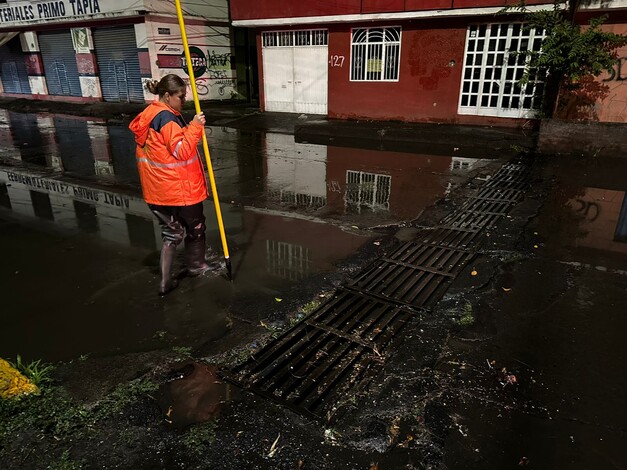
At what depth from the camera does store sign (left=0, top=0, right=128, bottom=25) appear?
1761 cm

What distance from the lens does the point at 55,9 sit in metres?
19.5

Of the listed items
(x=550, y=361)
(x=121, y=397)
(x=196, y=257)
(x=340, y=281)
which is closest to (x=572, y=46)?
(x=340, y=281)

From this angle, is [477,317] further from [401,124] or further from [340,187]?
[401,124]

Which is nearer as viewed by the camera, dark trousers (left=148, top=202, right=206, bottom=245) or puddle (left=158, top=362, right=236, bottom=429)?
puddle (left=158, top=362, right=236, bottom=429)

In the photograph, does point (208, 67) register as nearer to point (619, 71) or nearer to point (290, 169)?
point (290, 169)

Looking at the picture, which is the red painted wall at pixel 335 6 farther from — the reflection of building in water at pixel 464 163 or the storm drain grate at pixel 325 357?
the storm drain grate at pixel 325 357

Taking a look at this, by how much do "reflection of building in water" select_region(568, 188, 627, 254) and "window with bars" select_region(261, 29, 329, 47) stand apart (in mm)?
9890

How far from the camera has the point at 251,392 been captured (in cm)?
279

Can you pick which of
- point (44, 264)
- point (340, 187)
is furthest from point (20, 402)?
point (340, 187)

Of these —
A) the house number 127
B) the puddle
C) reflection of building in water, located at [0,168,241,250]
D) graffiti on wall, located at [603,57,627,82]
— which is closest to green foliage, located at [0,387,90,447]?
the puddle

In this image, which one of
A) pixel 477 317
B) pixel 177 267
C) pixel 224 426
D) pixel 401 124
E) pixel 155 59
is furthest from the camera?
pixel 155 59

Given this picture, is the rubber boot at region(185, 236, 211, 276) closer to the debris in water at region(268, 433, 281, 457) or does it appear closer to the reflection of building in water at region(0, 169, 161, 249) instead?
the reflection of building in water at region(0, 169, 161, 249)

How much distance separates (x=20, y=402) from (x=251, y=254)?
2582mm

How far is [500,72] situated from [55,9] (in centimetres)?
1943
